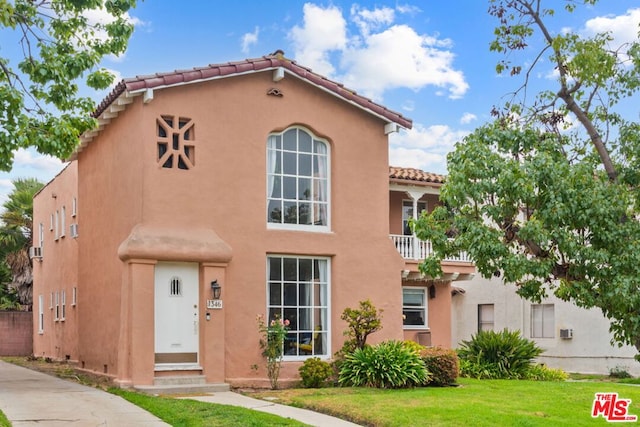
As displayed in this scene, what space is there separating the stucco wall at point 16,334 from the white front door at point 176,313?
17.1m

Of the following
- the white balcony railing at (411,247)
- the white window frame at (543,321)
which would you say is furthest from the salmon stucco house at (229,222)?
the white window frame at (543,321)

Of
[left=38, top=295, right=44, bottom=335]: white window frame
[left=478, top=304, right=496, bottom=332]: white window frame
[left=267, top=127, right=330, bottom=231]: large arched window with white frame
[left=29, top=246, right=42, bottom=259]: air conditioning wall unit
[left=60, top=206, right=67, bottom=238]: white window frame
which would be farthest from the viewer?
[left=478, top=304, right=496, bottom=332]: white window frame

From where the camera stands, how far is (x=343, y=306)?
64.0ft

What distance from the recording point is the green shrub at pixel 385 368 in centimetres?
1739

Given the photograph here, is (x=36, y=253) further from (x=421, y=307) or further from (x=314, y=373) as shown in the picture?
(x=314, y=373)

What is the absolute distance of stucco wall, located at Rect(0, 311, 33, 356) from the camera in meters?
32.4

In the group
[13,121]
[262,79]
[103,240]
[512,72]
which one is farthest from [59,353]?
[512,72]

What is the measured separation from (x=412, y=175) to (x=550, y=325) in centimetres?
897

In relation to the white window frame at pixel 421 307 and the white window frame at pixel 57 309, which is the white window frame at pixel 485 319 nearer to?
the white window frame at pixel 421 307

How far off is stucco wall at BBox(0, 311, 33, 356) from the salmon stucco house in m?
12.0

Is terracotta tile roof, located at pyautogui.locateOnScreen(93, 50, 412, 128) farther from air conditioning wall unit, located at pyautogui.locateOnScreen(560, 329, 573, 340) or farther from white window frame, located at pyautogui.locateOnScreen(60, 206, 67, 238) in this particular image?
air conditioning wall unit, located at pyautogui.locateOnScreen(560, 329, 573, 340)

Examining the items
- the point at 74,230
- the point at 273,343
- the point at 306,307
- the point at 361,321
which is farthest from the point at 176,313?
the point at 74,230

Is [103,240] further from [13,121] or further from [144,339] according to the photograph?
[13,121]

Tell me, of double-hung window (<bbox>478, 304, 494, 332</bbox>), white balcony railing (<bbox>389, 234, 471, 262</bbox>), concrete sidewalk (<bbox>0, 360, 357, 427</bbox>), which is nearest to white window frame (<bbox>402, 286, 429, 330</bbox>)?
white balcony railing (<bbox>389, 234, 471, 262</bbox>)
